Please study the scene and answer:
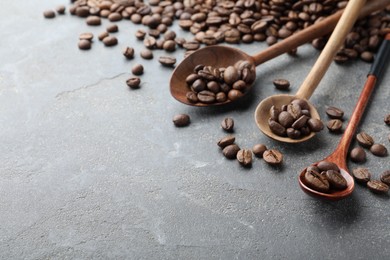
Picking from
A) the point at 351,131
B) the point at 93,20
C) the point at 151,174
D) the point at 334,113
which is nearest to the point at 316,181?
the point at 351,131

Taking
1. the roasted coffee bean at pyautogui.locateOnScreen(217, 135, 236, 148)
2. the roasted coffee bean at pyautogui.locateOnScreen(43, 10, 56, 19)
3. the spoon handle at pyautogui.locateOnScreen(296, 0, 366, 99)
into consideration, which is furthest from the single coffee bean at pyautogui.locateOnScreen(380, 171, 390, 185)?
the roasted coffee bean at pyautogui.locateOnScreen(43, 10, 56, 19)

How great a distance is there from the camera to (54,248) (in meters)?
1.55

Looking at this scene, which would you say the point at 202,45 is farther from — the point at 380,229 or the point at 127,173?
the point at 380,229

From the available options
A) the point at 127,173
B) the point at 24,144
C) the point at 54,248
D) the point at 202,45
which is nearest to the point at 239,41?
the point at 202,45

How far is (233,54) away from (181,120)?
0.39 m

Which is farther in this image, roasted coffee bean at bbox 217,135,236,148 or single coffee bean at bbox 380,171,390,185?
roasted coffee bean at bbox 217,135,236,148

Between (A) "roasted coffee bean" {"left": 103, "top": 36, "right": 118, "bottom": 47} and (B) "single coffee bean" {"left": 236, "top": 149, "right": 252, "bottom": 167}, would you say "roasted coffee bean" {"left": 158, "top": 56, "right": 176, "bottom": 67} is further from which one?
(B) "single coffee bean" {"left": 236, "top": 149, "right": 252, "bottom": 167}

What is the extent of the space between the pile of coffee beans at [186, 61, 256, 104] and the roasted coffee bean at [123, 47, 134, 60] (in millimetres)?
402

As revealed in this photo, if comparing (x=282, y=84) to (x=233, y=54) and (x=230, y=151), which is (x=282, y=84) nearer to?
(x=233, y=54)

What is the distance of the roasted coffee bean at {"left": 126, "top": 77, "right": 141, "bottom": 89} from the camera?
6.93 feet

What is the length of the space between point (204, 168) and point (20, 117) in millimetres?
811

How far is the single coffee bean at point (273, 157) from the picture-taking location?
5.71 ft

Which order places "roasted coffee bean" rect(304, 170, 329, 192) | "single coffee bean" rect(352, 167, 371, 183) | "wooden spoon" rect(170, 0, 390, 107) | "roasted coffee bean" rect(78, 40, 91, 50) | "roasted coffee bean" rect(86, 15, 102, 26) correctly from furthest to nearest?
1. "roasted coffee bean" rect(86, 15, 102, 26)
2. "roasted coffee bean" rect(78, 40, 91, 50)
3. "wooden spoon" rect(170, 0, 390, 107)
4. "single coffee bean" rect(352, 167, 371, 183)
5. "roasted coffee bean" rect(304, 170, 329, 192)

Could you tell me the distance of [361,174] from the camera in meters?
1.68
